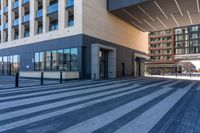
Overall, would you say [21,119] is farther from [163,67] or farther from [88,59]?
[163,67]

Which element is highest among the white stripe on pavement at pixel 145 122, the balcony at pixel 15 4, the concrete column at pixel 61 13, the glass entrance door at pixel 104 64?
the balcony at pixel 15 4

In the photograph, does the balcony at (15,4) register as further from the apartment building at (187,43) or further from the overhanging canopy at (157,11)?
the apartment building at (187,43)

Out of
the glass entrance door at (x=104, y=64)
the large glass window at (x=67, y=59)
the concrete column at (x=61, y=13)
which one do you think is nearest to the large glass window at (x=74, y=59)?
the large glass window at (x=67, y=59)

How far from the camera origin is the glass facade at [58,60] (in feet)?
78.8

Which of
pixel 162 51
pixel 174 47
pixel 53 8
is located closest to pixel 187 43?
pixel 174 47

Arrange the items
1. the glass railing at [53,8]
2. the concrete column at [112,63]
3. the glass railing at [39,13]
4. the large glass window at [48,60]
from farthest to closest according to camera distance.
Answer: the glass railing at [39,13]
the concrete column at [112,63]
the large glass window at [48,60]
the glass railing at [53,8]

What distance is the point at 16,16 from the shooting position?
36.2 meters

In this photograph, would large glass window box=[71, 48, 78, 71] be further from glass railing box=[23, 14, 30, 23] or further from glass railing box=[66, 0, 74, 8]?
glass railing box=[23, 14, 30, 23]

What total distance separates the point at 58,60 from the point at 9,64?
596 inches

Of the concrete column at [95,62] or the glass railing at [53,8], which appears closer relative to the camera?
the concrete column at [95,62]

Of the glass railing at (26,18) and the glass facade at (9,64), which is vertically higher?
the glass railing at (26,18)

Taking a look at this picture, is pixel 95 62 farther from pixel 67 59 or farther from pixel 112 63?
pixel 112 63

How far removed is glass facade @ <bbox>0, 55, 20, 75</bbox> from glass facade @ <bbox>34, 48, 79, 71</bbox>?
21.5 ft

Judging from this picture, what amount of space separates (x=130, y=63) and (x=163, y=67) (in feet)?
174
